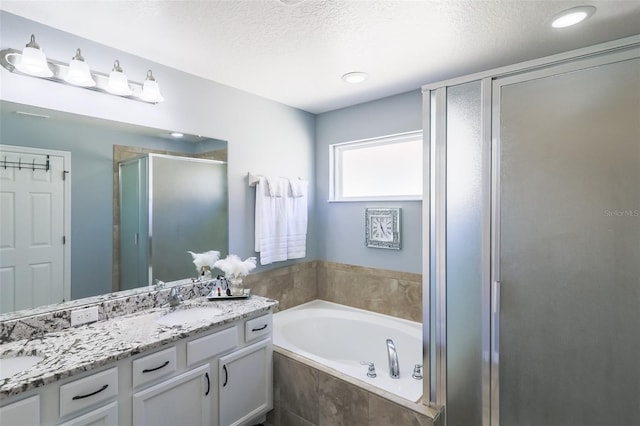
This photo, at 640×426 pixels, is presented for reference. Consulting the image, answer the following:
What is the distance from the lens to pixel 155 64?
2139mm

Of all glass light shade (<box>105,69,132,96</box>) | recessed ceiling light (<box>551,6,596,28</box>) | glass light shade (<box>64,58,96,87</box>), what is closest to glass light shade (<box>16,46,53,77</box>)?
glass light shade (<box>64,58,96,87</box>)

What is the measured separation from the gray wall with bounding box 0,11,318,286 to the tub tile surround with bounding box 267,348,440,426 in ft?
3.46

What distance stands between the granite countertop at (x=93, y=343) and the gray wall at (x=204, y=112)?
0.82 m

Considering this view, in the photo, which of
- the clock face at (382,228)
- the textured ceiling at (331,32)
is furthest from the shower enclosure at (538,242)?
the clock face at (382,228)

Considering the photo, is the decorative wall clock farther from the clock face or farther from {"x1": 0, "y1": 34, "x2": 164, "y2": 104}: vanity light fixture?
{"x1": 0, "y1": 34, "x2": 164, "y2": 104}: vanity light fixture

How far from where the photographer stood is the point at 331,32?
1768 mm

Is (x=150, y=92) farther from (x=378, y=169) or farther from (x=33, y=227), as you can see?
(x=378, y=169)

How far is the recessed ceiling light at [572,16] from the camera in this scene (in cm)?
153

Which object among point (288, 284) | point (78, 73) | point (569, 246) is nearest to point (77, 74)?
point (78, 73)

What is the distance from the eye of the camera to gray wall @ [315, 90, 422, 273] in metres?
2.74

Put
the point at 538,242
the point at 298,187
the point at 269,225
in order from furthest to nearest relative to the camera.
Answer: the point at 298,187 < the point at 269,225 < the point at 538,242

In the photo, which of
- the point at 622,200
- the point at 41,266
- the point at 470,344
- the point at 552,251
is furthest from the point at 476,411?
the point at 41,266

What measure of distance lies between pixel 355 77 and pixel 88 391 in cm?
245

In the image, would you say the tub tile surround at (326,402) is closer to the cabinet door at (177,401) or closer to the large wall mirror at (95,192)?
the cabinet door at (177,401)
